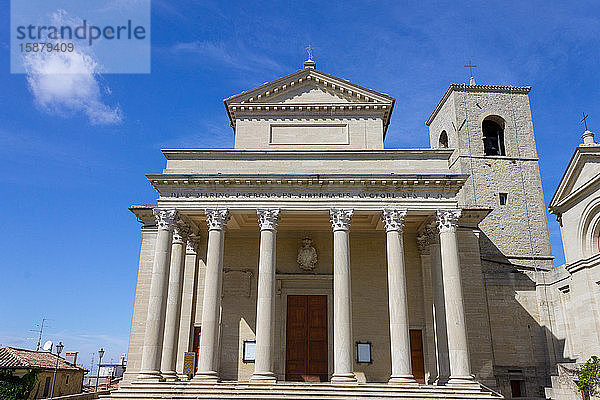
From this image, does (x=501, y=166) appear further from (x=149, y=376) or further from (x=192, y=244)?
(x=149, y=376)

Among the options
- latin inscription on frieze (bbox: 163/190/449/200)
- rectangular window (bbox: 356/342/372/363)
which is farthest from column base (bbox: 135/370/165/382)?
rectangular window (bbox: 356/342/372/363)

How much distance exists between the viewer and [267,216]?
1922cm

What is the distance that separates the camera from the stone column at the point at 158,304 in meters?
17.9

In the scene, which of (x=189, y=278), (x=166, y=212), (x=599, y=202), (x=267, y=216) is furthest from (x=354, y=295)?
(x=599, y=202)

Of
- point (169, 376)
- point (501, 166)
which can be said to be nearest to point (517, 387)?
point (501, 166)

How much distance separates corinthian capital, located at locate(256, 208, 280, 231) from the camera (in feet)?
62.9

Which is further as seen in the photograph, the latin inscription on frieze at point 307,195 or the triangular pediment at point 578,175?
the triangular pediment at point 578,175

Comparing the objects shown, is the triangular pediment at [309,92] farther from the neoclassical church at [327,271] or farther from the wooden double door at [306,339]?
the wooden double door at [306,339]

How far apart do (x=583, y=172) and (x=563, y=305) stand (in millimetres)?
6699

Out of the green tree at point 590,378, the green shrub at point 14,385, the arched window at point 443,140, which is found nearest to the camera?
the green tree at point 590,378

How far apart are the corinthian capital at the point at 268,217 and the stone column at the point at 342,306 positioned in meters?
2.29

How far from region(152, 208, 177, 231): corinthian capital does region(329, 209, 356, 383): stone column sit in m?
6.60

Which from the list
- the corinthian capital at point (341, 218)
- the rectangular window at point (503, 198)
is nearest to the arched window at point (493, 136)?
the rectangular window at point (503, 198)

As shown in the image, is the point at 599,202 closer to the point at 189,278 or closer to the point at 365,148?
the point at 365,148
